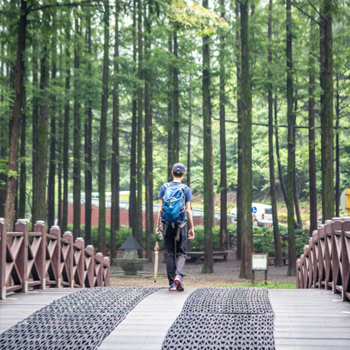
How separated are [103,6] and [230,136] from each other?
45.4 m

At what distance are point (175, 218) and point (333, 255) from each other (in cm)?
240

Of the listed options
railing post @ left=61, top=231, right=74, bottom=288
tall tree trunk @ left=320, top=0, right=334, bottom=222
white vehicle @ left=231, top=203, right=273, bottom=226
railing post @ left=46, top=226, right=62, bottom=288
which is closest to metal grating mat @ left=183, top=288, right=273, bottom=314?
railing post @ left=46, top=226, right=62, bottom=288

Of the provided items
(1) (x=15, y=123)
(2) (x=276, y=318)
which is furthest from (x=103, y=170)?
(2) (x=276, y=318)

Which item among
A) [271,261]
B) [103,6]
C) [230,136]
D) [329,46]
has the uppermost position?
[230,136]

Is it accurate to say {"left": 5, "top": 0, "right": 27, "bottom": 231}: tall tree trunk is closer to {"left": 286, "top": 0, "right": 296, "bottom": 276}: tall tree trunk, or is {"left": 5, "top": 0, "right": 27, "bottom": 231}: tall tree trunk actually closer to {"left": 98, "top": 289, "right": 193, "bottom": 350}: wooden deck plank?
{"left": 98, "top": 289, "right": 193, "bottom": 350}: wooden deck plank

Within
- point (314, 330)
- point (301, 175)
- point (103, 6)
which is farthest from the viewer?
point (301, 175)

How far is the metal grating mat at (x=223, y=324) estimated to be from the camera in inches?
159

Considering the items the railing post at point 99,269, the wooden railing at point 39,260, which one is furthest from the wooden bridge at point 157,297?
the railing post at point 99,269

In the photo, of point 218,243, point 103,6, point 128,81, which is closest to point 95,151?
point 218,243

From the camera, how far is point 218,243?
107 ft

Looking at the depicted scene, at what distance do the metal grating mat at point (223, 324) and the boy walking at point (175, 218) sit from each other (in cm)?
68

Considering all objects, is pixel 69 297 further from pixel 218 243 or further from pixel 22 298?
pixel 218 243

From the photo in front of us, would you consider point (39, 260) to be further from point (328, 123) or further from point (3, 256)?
point (328, 123)

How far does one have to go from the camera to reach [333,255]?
686cm
